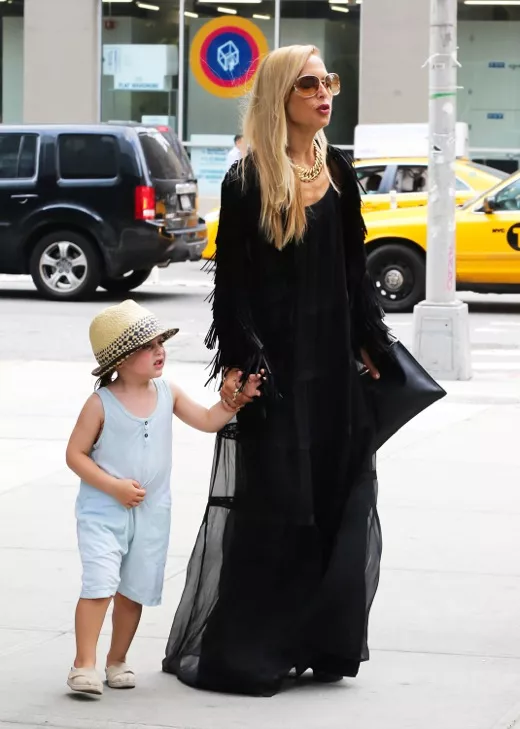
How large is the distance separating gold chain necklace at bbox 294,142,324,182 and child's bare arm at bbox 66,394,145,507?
2.80 ft

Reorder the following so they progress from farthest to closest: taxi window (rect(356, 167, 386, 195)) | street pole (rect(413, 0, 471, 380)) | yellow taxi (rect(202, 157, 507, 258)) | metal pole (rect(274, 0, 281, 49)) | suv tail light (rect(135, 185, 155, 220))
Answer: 1. metal pole (rect(274, 0, 281, 49))
2. taxi window (rect(356, 167, 386, 195))
3. yellow taxi (rect(202, 157, 507, 258))
4. suv tail light (rect(135, 185, 155, 220))
5. street pole (rect(413, 0, 471, 380))

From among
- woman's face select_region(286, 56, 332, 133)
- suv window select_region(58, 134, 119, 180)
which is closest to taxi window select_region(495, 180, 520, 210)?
suv window select_region(58, 134, 119, 180)

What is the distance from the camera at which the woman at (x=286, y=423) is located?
4504 millimetres

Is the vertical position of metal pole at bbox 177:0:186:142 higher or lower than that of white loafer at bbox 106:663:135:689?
higher

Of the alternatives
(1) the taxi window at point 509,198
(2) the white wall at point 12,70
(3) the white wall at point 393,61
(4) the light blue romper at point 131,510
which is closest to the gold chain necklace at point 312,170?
(4) the light blue romper at point 131,510

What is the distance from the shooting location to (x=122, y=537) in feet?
14.7

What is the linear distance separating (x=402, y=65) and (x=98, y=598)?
21.9 metres

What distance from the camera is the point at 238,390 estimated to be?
14.6 feet

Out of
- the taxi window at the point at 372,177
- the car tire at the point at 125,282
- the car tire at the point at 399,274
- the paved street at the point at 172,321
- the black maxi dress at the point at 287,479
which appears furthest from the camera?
the taxi window at the point at 372,177

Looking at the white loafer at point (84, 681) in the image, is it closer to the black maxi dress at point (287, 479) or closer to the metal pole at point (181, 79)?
the black maxi dress at point (287, 479)

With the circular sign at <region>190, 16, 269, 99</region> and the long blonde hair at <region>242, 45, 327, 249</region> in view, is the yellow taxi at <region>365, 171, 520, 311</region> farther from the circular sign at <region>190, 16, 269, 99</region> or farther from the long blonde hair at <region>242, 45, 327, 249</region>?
the long blonde hair at <region>242, 45, 327, 249</region>

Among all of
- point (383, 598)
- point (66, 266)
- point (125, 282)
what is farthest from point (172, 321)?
point (383, 598)

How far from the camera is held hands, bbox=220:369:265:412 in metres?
4.45

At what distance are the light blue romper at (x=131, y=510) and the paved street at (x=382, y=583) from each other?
0.35 meters
